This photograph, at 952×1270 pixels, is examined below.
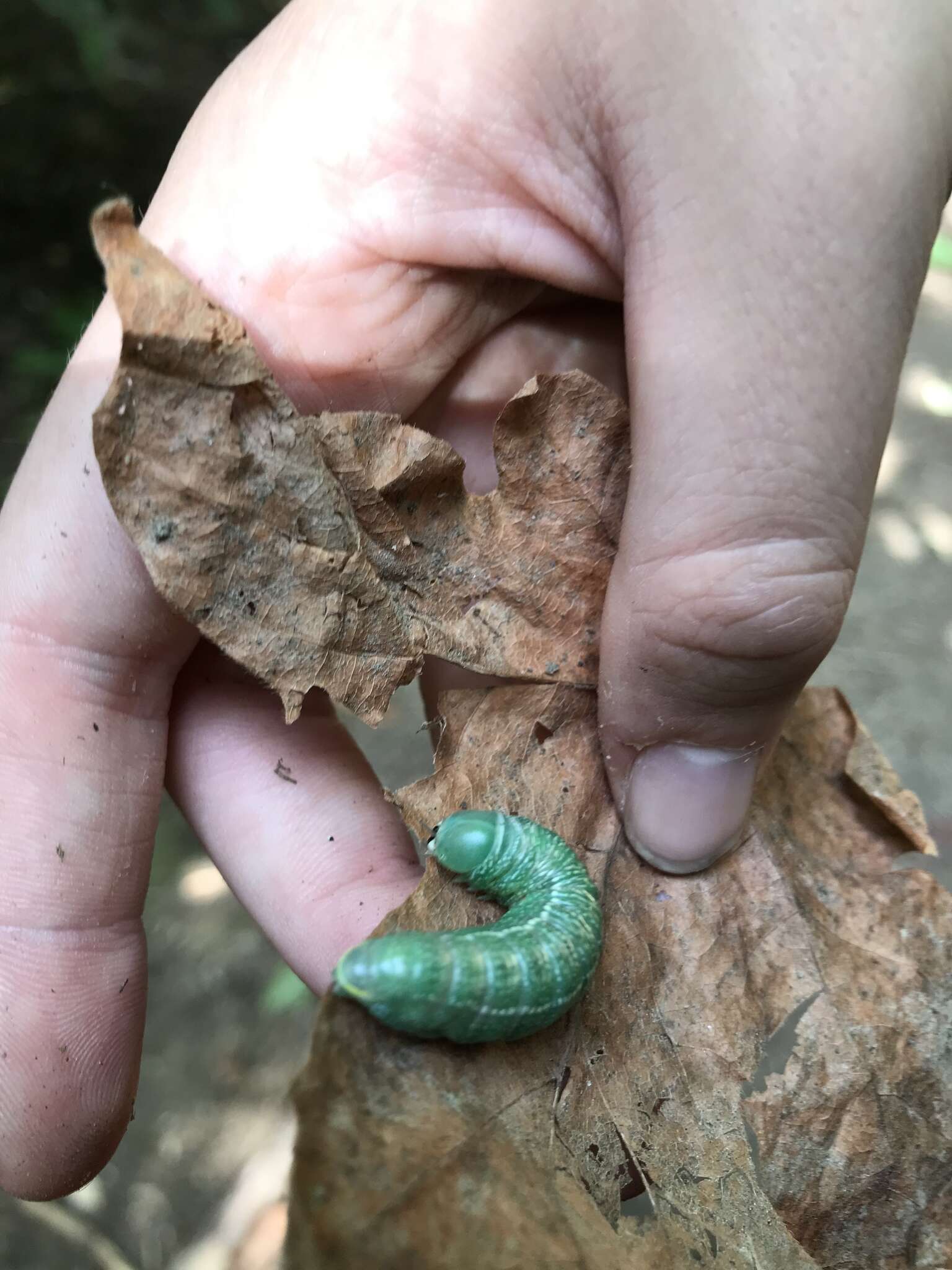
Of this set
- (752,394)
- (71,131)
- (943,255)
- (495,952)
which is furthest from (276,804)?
(943,255)

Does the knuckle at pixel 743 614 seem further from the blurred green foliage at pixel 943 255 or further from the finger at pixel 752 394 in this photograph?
the blurred green foliage at pixel 943 255

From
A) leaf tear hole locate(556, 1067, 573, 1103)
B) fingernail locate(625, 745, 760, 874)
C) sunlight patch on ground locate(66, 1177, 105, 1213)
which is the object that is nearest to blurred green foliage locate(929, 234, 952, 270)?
fingernail locate(625, 745, 760, 874)

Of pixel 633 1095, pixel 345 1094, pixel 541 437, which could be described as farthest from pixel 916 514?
pixel 345 1094

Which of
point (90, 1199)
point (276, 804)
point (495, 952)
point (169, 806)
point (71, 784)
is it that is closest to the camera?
point (495, 952)

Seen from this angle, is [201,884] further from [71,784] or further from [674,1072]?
[674,1072]

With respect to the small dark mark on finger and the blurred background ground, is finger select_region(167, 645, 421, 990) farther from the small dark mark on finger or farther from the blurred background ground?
the blurred background ground

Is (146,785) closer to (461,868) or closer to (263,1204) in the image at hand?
Result: (461,868)

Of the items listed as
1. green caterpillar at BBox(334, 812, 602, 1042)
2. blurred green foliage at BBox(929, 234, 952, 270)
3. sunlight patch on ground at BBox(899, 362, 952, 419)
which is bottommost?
sunlight patch on ground at BBox(899, 362, 952, 419)

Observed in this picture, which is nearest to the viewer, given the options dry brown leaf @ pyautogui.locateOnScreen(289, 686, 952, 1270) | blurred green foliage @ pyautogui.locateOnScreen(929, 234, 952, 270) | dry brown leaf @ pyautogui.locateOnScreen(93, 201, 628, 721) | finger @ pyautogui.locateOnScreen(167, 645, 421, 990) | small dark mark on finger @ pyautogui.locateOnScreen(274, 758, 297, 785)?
dry brown leaf @ pyautogui.locateOnScreen(289, 686, 952, 1270)

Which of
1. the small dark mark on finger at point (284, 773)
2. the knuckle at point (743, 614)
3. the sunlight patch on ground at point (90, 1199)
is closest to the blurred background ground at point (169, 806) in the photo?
the sunlight patch on ground at point (90, 1199)
